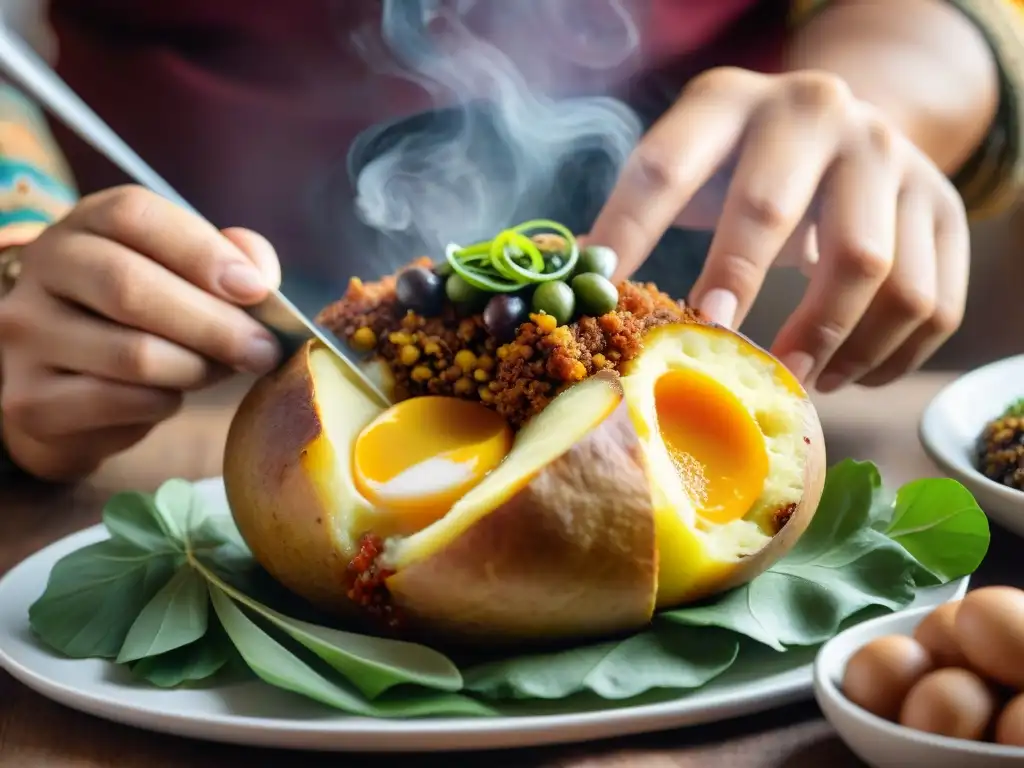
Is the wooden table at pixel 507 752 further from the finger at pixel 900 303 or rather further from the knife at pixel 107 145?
the finger at pixel 900 303

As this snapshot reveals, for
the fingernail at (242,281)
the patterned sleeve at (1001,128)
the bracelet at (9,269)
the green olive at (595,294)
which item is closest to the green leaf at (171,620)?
the fingernail at (242,281)

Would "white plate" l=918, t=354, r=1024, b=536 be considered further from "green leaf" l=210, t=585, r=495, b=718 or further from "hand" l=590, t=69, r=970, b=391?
"green leaf" l=210, t=585, r=495, b=718

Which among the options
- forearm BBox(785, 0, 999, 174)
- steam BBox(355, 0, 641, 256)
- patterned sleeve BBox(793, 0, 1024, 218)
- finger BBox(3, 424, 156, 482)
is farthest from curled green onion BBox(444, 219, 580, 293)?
patterned sleeve BBox(793, 0, 1024, 218)

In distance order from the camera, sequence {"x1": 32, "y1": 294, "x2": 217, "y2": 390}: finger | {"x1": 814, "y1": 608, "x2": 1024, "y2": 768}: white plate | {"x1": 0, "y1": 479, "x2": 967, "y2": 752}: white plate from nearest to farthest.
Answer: {"x1": 814, "y1": 608, "x2": 1024, "y2": 768}: white plate
{"x1": 0, "y1": 479, "x2": 967, "y2": 752}: white plate
{"x1": 32, "y1": 294, "x2": 217, "y2": 390}: finger

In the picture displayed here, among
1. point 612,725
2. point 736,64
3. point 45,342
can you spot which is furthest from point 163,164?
point 612,725

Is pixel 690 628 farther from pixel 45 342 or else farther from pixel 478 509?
pixel 45 342

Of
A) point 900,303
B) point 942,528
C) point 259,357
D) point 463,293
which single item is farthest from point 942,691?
point 900,303
